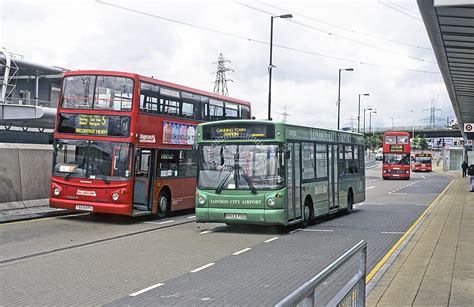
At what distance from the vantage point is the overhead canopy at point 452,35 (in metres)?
10.7

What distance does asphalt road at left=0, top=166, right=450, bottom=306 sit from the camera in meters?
7.41

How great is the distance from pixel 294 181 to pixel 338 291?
10202mm

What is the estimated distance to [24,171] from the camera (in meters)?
17.3

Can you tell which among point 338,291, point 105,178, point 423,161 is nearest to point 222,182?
point 105,178

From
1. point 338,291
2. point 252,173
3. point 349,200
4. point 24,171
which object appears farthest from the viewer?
point 349,200

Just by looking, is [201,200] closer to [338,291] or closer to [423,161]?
[338,291]

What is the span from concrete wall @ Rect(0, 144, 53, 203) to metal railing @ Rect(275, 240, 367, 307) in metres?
13.8

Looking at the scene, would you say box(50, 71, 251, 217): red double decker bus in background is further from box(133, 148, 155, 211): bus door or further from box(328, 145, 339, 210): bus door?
box(328, 145, 339, 210): bus door

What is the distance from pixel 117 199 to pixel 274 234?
4.46 m

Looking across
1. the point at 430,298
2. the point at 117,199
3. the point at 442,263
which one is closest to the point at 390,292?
the point at 430,298

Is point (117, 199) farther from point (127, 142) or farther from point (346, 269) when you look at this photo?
point (346, 269)

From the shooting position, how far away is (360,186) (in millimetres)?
21500

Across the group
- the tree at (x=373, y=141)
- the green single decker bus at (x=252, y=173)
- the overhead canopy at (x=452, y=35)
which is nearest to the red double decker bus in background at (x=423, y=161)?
the tree at (x=373, y=141)

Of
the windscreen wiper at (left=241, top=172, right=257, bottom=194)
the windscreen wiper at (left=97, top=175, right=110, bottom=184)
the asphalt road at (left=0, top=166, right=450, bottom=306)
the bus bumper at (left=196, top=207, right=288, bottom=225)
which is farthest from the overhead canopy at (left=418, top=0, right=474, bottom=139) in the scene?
the windscreen wiper at (left=97, top=175, right=110, bottom=184)
